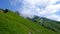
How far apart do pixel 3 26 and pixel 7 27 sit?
8.58 feet

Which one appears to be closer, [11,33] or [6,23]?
[11,33]

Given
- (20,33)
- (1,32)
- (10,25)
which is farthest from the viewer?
(10,25)

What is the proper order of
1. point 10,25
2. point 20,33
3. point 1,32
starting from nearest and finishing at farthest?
point 1,32 → point 20,33 → point 10,25

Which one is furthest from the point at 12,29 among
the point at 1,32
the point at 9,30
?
the point at 1,32

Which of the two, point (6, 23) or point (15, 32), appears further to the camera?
point (6, 23)

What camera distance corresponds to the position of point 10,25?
118 m

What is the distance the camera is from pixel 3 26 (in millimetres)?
113125

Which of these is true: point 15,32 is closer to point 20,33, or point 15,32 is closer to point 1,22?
point 20,33

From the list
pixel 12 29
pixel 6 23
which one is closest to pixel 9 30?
pixel 12 29

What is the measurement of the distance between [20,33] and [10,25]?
38.0ft

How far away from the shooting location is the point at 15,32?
106500 millimetres

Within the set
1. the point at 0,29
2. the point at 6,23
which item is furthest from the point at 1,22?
the point at 0,29

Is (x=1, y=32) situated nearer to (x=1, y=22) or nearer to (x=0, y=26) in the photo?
(x=0, y=26)

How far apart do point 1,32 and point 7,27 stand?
10030 millimetres
